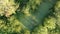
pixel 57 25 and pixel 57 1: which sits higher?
pixel 57 1

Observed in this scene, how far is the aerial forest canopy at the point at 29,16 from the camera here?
10.0 feet

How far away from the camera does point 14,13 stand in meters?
3.20

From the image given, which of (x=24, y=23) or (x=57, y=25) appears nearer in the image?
(x=57, y=25)

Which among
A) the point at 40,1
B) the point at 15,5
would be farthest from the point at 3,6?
the point at 40,1

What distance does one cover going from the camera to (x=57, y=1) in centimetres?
322

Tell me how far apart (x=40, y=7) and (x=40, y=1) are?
127 millimetres

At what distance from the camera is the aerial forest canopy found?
3.06m

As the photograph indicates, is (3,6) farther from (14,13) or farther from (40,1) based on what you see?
(40,1)

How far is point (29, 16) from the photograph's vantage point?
3.27 metres

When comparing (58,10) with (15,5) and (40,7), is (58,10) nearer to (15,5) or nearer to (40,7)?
(40,7)

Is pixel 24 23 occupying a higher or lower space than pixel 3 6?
lower

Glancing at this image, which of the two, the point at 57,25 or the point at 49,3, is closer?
the point at 57,25

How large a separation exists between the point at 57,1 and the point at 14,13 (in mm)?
810

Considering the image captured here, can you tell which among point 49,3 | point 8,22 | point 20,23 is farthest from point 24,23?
point 49,3
